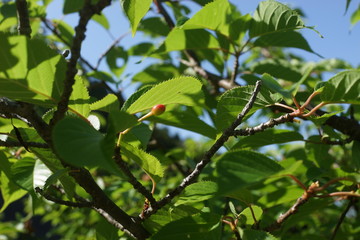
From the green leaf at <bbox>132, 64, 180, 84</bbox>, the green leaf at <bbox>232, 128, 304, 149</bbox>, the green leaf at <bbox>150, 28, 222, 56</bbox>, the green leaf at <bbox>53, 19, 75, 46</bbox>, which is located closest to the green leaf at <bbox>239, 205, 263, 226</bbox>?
the green leaf at <bbox>232, 128, 304, 149</bbox>

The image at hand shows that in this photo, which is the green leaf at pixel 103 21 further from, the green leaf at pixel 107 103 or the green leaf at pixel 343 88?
the green leaf at pixel 343 88

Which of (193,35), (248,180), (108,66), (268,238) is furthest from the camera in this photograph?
(108,66)

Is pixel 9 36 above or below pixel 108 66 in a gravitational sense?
above

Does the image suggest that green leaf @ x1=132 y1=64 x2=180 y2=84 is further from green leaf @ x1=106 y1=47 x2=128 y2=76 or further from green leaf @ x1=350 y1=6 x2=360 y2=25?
green leaf @ x1=350 y1=6 x2=360 y2=25

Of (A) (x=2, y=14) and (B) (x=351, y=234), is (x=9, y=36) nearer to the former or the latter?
(A) (x=2, y=14)

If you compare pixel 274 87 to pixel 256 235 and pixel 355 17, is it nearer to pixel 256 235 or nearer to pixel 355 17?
pixel 256 235

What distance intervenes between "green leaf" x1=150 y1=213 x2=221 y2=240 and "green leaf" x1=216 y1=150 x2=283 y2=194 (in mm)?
239

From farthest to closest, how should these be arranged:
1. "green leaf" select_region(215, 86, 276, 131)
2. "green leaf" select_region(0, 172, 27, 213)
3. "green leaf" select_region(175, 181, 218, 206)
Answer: "green leaf" select_region(0, 172, 27, 213)
"green leaf" select_region(215, 86, 276, 131)
"green leaf" select_region(175, 181, 218, 206)

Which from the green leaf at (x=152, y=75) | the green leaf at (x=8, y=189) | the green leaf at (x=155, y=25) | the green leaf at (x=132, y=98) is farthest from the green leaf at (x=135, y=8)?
the green leaf at (x=155, y=25)

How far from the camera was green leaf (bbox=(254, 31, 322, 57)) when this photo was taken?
160cm

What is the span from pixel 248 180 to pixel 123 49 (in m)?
2.17

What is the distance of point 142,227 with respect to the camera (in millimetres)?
973

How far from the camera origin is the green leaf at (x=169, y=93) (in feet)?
2.69

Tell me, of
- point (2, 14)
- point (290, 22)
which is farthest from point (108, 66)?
point (290, 22)
